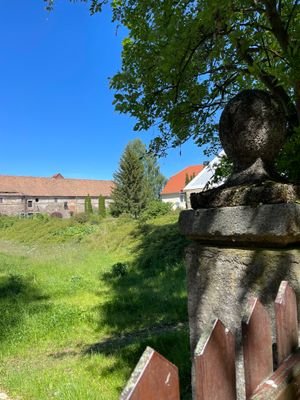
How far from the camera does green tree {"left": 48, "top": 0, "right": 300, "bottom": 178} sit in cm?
430

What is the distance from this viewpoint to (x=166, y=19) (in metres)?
4.58

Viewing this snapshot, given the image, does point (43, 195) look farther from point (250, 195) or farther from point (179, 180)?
point (250, 195)

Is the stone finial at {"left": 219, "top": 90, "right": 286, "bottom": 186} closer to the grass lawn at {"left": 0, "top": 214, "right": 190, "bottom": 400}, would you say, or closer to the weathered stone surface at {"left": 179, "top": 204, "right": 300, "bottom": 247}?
the weathered stone surface at {"left": 179, "top": 204, "right": 300, "bottom": 247}

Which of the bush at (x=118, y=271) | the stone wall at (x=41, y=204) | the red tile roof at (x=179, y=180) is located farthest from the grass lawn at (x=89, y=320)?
the red tile roof at (x=179, y=180)

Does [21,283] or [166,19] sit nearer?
[166,19]

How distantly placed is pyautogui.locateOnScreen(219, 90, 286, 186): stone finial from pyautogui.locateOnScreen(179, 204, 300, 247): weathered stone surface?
0.23 m

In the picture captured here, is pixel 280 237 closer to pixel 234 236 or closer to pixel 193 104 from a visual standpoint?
pixel 234 236

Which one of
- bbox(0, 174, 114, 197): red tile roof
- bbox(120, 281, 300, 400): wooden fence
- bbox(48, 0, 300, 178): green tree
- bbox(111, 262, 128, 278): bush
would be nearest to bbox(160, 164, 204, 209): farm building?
bbox(0, 174, 114, 197): red tile roof

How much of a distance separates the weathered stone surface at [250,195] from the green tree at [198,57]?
215 cm

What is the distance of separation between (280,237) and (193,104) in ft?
14.9

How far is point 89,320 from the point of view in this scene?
22.6 ft

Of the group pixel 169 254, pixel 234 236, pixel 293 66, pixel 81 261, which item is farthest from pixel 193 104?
pixel 81 261

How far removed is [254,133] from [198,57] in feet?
12.7

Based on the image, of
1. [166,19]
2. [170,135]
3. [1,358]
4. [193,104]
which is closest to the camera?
[166,19]
